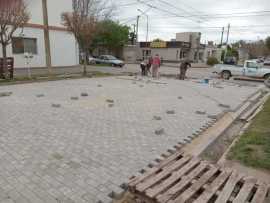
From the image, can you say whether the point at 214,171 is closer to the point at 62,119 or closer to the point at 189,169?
the point at 189,169

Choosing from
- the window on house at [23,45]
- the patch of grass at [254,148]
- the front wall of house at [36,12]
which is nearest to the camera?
the patch of grass at [254,148]

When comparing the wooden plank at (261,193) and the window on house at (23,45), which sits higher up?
the window on house at (23,45)

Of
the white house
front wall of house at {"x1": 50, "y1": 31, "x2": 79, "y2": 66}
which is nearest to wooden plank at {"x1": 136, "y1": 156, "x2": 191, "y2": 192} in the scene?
the white house

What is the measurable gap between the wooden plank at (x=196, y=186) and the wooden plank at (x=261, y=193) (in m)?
0.61

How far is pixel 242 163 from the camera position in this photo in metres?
3.76

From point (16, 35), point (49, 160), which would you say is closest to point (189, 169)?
point (49, 160)

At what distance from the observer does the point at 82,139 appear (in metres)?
4.34

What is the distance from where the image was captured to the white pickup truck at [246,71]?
17.4m

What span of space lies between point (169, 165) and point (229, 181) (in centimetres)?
87

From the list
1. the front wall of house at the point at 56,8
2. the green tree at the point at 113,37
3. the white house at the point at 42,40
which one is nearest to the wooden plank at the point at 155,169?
the white house at the point at 42,40

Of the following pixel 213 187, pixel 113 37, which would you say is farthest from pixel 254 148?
pixel 113 37

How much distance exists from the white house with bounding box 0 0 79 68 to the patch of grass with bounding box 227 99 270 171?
1590cm

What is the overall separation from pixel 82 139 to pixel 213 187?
8.45ft

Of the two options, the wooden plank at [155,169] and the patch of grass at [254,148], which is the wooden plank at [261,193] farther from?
the wooden plank at [155,169]
